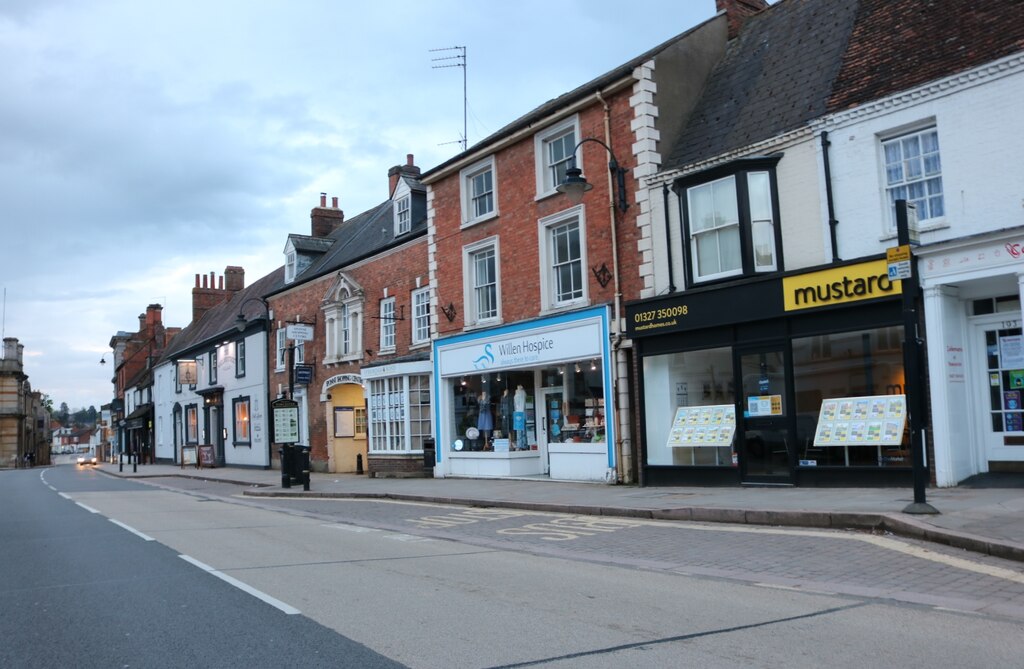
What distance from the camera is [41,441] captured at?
94.9m

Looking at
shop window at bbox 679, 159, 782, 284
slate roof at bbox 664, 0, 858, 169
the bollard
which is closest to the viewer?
shop window at bbox 679, 159, 782, 284

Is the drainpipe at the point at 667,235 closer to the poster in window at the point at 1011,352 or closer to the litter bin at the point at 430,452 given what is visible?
the poster in window at the point at 1011,352

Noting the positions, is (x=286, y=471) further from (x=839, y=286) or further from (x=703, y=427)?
(x=839, y=286)

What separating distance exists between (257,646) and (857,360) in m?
11.1

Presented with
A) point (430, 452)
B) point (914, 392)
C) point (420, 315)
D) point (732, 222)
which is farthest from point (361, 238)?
point (914, 392)

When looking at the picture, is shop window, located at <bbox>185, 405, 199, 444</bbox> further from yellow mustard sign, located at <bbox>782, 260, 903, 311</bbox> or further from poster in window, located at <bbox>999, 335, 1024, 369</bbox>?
poster in window, located at <bbox>999, 335, 1024, 369</bbox>

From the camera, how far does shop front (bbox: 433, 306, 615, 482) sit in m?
18.4

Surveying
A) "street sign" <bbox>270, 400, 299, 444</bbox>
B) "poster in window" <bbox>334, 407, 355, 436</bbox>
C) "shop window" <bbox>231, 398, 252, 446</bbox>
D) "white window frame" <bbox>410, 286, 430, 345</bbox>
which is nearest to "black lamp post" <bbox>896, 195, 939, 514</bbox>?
"white window frame" <bbox>410, 286, 430, 345</bbox>

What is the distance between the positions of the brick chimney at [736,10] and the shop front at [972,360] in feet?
30.7

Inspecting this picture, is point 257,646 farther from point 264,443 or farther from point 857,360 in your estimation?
point 264,443

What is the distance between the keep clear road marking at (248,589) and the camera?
723cm

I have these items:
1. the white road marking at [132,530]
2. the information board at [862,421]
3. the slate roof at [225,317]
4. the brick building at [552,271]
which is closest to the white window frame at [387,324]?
the brick building at [552,271]

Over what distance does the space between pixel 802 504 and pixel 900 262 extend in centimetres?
369

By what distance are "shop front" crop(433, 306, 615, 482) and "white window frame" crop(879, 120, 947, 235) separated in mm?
6241
